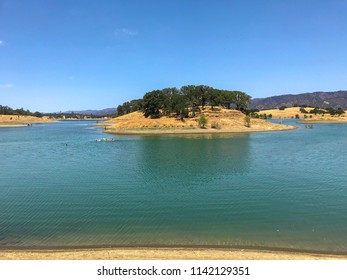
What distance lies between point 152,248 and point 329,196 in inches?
726

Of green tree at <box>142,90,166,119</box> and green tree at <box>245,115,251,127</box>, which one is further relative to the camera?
green tree at <box>142,90,166,119</box>

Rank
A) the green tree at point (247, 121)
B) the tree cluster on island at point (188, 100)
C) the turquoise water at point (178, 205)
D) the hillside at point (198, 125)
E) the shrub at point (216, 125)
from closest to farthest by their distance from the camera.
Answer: the turquoise water at point (178, 205) → the hillside at point (198, 125) → the shrub at point (216, 125) → the green tree at point (247, 121) → the tree cluster on island at point (188, 100)

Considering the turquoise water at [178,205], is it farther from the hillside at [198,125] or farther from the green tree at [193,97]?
the green tree at [193,97]

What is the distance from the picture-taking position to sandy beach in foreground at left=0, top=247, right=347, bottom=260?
47.0ft

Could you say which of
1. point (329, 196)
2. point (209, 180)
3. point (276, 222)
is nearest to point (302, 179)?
point (329, 196)

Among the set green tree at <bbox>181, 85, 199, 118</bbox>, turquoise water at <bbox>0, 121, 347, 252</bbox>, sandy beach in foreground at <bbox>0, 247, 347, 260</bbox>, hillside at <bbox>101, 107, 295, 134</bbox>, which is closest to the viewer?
sandy beach in foreground at <bbox>0, 247, 347, 260</bbox>

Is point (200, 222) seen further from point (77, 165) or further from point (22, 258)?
point (77, 165)

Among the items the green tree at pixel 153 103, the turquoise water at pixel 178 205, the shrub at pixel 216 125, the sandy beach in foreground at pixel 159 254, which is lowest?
the turquoise water at pixel 178 205

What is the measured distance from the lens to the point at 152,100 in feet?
462

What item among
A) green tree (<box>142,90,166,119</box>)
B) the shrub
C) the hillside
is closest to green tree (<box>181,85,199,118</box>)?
the hillside

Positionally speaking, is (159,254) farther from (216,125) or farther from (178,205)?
(216,125)

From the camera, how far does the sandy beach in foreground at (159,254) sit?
14.3 metres

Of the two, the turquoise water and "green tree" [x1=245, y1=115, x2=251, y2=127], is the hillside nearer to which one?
"green tree" [x1=245, y1=115, x2=251, y2=127]

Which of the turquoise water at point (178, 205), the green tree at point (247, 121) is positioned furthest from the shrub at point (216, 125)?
the turquoise water at point (178, 205)
